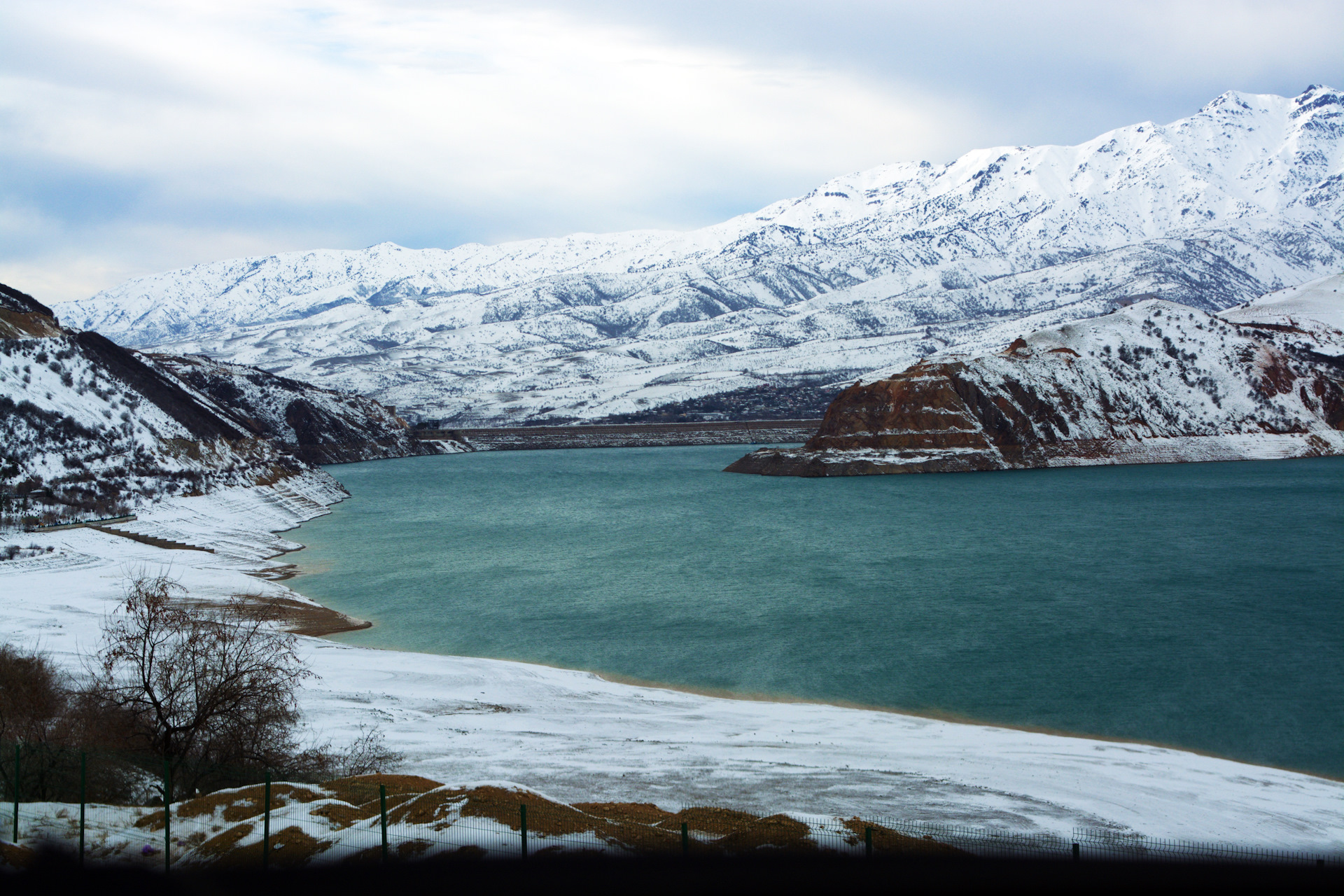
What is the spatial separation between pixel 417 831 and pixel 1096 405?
9640cm

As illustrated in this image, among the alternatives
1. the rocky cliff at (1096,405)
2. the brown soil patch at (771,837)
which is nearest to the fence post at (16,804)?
the brown soil patch at (771,837)

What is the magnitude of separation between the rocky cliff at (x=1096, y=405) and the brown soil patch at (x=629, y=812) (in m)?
80.5

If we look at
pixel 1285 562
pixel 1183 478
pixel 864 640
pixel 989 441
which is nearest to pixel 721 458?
pixel 989 441

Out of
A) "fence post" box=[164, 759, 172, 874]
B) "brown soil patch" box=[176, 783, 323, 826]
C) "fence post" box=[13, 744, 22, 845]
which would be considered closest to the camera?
"fence post" box=[13, 744, 22, 845]

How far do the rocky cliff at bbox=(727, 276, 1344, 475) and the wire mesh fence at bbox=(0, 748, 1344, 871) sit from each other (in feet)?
265

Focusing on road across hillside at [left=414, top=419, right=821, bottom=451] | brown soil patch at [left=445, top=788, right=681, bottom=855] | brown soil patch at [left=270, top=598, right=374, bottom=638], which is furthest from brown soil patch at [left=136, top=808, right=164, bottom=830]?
road across hillside at [left=414, top=419, right=821, bottom=451]

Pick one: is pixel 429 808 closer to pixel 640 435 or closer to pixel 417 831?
pixel 417 831

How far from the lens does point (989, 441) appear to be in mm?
93625

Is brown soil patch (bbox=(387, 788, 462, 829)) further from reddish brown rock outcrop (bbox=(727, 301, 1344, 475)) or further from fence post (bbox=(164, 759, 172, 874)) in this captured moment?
reddish brown rock outcrop (bbox=(727, 301, 1344, 475))

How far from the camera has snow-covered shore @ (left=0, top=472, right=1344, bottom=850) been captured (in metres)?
A: 16.3

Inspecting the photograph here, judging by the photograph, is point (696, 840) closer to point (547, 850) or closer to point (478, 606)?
point (547, 850)

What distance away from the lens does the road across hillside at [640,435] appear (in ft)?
549

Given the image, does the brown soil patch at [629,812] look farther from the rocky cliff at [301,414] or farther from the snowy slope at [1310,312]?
the rocky cliff at [301,414]

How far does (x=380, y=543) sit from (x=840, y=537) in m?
25.9
